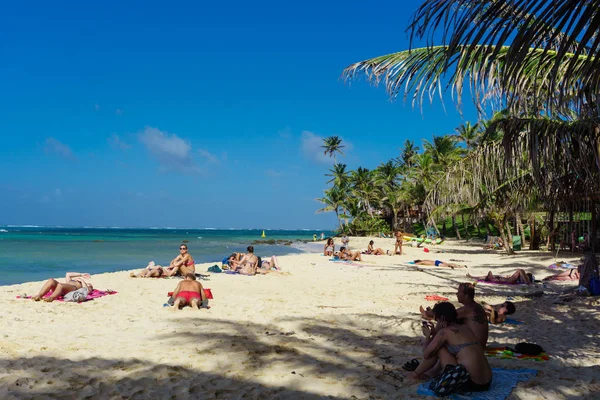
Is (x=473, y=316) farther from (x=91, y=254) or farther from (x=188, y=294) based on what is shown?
(x=91, y=254)

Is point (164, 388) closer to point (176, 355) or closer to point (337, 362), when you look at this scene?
point (176, 355)

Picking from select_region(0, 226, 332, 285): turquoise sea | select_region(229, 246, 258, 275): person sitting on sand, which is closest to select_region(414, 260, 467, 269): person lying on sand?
select_region(229, 246, 258, 275): person sitting on sand

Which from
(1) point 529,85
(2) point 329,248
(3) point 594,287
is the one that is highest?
(1) point 529,85

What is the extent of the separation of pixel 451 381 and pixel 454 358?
0.25 meters

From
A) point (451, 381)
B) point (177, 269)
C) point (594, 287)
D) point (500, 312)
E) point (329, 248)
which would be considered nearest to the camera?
point (451, 381)

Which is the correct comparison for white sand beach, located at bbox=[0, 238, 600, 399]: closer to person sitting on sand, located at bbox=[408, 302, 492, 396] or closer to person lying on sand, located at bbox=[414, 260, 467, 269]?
person sitting on sand, located at bbox=[408, 302, 492, 396]

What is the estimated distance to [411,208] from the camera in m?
51.4

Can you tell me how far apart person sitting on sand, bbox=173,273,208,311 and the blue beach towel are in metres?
4.70

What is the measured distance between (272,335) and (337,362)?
4.58 feet

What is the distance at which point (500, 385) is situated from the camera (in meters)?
3.90

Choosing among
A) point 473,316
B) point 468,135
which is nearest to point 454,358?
point 473,316

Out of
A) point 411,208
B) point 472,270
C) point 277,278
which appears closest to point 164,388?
point 277,278

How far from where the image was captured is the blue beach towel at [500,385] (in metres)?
3.69

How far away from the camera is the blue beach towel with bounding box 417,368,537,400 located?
3686 millimetres
